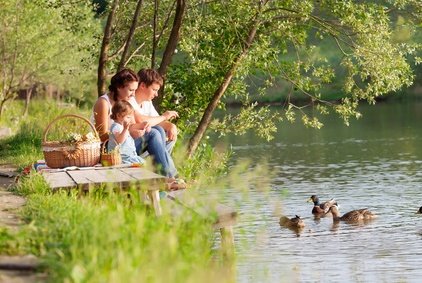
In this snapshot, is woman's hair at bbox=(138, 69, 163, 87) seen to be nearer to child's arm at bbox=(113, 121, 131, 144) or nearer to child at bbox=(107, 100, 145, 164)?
child at bbox=(107, 100, 145, 164)

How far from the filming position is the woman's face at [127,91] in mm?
13234

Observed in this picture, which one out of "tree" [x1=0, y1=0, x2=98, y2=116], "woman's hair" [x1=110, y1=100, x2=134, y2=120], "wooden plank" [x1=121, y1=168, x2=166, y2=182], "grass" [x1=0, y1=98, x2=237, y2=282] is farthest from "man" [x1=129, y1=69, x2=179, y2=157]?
"tree" [x1=0, y1=0, x2=98, y2=116]

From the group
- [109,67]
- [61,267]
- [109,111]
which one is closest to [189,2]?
[109,67]

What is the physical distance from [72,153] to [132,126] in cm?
96

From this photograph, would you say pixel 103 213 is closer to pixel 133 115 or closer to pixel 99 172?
pixel 99 172

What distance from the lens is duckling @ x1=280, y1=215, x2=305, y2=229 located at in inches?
812

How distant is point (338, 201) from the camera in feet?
84.7

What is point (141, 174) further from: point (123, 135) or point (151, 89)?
point (151, 89)

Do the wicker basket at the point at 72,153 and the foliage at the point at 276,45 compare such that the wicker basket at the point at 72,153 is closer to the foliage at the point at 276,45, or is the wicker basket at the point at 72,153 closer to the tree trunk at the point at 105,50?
the foliage at the point at 276,45

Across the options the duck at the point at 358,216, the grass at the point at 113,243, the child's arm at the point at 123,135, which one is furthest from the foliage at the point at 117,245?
the duck at the point at 358,216

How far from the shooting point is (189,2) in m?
20.8

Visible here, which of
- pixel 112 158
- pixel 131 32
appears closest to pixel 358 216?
pixel 131 32

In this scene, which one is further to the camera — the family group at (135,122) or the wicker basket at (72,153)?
the family group at (135,122)

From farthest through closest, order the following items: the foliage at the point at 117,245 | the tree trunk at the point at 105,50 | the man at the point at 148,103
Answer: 1. the tree trunk at the point at 105,50
2. the man at the point at 148,103
3. the foliage at the point at 117,245
